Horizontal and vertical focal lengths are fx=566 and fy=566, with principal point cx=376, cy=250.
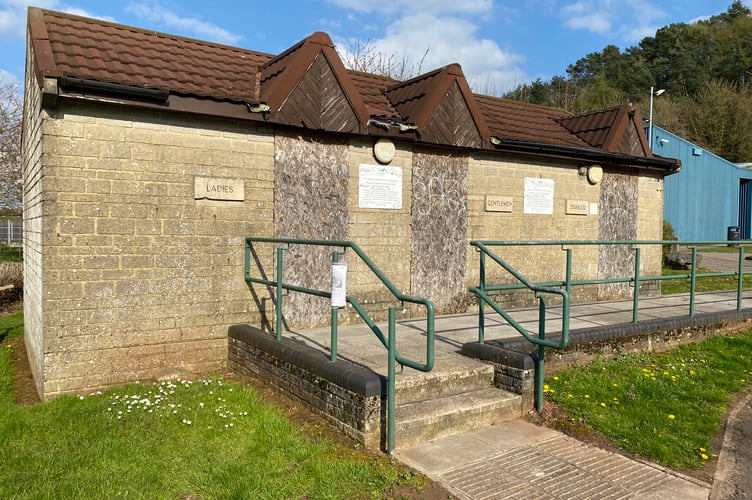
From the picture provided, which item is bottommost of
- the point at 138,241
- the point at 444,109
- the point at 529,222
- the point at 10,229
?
the point at 10,229

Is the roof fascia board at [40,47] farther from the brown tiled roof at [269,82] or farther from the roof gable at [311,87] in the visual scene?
the roof gable at [311,87]

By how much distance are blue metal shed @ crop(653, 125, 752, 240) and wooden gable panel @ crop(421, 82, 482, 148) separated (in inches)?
916

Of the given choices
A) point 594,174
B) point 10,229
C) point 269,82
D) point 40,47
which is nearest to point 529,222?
point 594,174

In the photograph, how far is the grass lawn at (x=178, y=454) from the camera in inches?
144

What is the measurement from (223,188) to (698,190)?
1148 inches

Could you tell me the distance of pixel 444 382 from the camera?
4.91 metres

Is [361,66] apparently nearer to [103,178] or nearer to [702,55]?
[103,178]

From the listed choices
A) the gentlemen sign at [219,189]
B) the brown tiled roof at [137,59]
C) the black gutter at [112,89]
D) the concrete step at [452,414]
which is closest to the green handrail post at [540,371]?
the concrete step at [452,414]

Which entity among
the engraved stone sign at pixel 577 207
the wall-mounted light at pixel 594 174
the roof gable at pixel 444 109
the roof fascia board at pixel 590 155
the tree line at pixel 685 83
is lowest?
the engraved stone sign at pixel 577 207

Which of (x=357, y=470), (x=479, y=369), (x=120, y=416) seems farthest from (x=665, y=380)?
(x=120, y=416)

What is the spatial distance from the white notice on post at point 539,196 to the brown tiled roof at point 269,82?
633mm

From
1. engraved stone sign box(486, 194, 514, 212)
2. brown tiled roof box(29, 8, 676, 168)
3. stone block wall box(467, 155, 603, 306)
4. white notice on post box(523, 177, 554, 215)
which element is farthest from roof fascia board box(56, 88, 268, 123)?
white notice on post box(523, 177, 554, 215)

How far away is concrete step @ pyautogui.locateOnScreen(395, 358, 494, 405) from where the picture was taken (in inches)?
182

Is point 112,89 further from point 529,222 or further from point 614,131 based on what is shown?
point 614,131
